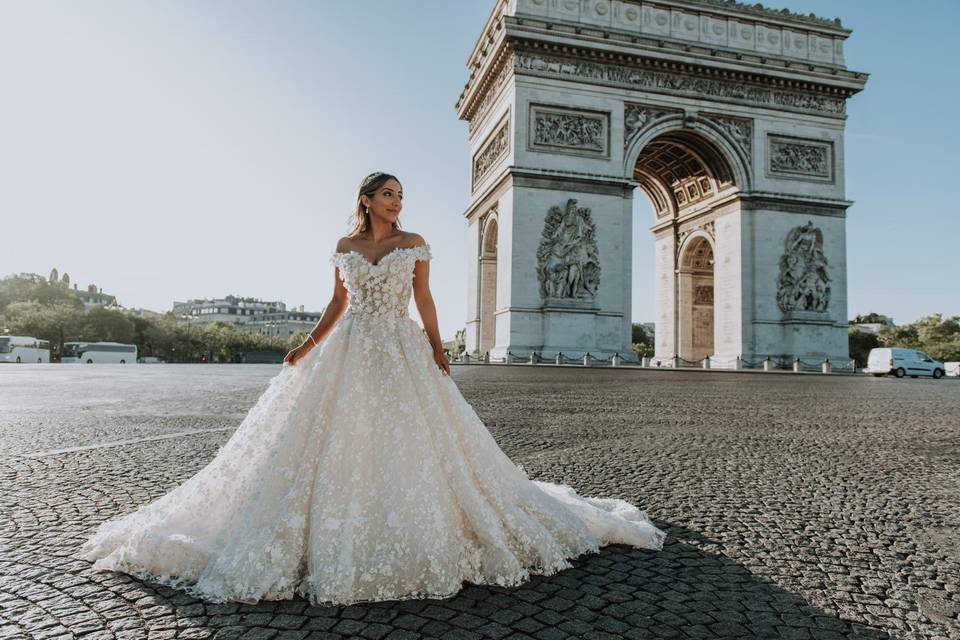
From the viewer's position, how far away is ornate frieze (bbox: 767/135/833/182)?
2591cm

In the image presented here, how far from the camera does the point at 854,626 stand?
1.95 m

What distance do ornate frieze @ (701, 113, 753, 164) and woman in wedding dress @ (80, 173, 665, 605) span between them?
2557 centimetres

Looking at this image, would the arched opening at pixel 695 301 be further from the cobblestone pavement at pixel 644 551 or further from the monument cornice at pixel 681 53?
the cobblestone pavement at pixel 644 551

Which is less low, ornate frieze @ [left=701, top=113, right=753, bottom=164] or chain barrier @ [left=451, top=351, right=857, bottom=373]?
ornate frieze @ [left=701, top=113, right=753, bottom=164]

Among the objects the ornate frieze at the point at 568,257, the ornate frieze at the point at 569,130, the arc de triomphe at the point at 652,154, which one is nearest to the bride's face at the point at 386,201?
the arc de triomphe at the point at 652,154

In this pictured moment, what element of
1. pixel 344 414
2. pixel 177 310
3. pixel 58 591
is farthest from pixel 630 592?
pixel 177 310

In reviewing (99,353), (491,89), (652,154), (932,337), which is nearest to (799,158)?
(652,154)

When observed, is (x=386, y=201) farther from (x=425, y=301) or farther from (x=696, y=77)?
(x=696, y=77)

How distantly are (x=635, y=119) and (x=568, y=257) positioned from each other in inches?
238

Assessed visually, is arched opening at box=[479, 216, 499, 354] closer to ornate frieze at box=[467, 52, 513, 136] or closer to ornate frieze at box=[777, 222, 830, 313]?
ornate frieze at box=[467, 52, 513, 136]

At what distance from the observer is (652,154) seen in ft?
94.0

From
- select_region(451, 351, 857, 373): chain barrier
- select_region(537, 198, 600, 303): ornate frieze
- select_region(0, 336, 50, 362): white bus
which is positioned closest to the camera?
select_region(451, 351, 857, 373): chain barrier

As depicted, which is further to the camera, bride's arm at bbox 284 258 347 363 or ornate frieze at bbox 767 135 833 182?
ornate frieze at bbox 767 135 833 182

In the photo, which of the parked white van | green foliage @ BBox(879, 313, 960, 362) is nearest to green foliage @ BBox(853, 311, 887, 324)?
green foliage @ BBox(879, 313, 960, 362)
